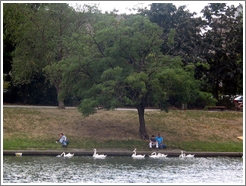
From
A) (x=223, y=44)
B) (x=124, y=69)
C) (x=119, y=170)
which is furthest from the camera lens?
(x=223, y=44)

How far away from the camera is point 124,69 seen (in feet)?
74.3

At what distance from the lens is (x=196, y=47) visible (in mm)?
32594

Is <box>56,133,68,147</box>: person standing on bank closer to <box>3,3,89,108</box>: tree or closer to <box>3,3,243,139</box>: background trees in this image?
<box>3,3,243,139</box>: background trees

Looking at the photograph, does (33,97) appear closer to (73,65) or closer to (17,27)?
(17,27)

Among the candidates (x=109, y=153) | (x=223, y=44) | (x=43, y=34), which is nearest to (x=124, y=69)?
(x=109, y=153)

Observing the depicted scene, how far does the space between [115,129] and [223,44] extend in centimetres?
1561

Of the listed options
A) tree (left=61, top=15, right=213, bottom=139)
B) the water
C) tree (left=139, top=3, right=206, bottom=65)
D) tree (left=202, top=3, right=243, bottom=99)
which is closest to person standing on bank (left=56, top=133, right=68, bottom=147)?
tree (left=61, top=15, right=213, bottom=139)

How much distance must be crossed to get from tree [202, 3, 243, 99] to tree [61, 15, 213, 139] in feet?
35.9

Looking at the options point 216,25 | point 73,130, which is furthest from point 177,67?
point 216,25

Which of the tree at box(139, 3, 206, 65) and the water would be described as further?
the tree at box(139, 3, 206, 65)

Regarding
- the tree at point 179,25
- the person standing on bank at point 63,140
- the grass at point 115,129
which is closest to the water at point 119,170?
the person standing on bank at point 63,140

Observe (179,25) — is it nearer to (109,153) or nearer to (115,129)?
(115,129)

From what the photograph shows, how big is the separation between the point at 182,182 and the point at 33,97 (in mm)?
24719

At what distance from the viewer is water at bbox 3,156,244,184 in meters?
14.0
